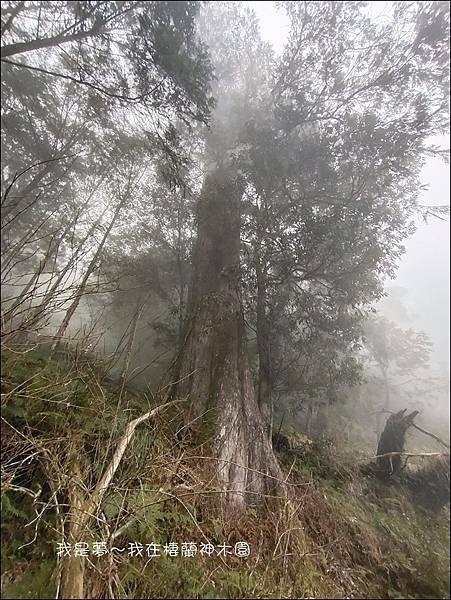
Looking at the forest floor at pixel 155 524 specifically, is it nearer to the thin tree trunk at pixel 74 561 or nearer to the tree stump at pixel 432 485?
the thin tree trunk at pixel 74 561

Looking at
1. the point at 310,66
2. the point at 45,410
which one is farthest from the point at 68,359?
the point at 310,66

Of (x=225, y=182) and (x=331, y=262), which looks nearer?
(x=331, y=262)

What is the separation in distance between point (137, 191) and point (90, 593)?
27.7 ft

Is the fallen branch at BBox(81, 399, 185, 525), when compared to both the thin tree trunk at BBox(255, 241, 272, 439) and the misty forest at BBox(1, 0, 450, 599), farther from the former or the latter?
the thin tree trunk at BBox(255, 241, 272, 439)

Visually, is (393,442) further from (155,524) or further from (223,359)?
(155,524)

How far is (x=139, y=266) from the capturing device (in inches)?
294

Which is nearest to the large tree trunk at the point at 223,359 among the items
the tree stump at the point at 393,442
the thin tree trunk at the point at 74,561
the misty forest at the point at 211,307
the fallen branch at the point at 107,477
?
the misty forest at the point at 211,307

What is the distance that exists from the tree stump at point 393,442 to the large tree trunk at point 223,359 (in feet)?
11.3

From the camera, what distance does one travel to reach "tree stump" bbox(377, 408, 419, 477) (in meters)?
5.73

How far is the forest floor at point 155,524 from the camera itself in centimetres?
194

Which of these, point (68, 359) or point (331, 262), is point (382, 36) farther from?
point (68, 359)

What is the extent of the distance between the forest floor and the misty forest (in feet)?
0.08

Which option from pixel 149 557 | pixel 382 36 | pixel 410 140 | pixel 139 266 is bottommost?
pixel 149 557

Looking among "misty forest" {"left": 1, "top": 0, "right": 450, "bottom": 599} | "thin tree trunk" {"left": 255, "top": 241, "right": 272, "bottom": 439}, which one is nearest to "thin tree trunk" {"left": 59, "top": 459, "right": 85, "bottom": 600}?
"misty forest" {"left": 1, "top": 0, "right": 450, "bottom": 599}
